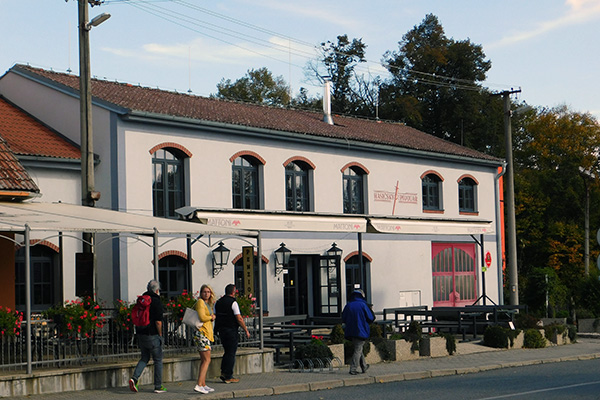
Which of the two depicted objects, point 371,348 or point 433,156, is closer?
point 371,348

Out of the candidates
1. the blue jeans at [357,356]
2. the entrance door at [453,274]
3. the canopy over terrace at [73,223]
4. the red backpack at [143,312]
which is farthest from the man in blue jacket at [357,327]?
the entrance door at [453,274]

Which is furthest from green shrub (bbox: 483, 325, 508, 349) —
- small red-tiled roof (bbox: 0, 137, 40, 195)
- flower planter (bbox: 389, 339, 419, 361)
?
small red-tiled roof (bbox: 0, 137, 40, 195)

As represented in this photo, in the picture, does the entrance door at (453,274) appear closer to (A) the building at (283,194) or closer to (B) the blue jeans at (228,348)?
(A) the building at (283,194)

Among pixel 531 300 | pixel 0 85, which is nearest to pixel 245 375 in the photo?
pixel 0 85

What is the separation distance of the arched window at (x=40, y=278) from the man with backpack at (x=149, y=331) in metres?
7.85

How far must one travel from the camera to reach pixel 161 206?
22.2m

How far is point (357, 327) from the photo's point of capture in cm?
1559

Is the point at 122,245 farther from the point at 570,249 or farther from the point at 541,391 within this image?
the point at 570,249

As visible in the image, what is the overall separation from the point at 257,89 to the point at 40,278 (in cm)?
3739

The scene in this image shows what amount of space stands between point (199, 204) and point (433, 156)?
1089 centimetres

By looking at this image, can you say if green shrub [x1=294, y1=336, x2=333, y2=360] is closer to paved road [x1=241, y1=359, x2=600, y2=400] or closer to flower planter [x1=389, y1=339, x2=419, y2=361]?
paved road [x1=241, y1=359, x2=600, y2=400]

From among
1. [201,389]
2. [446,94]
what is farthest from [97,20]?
[446,94]

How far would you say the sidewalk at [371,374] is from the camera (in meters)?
13.0

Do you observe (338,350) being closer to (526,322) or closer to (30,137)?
(526,322)
